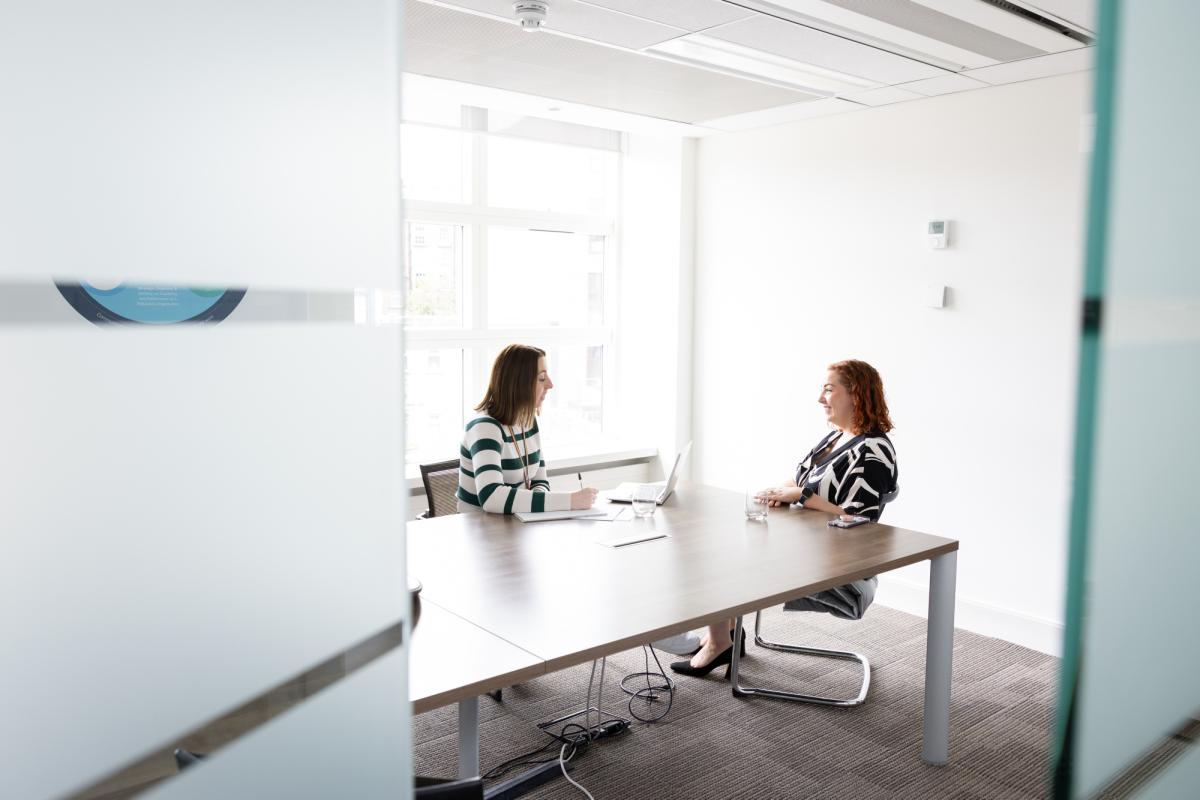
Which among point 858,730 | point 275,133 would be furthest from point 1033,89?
point 275,133

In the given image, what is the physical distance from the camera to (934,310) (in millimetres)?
4777

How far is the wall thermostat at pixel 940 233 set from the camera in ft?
15.3

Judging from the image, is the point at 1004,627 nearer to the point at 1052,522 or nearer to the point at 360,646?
the point at 1052,522

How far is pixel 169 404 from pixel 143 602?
0.14 metres

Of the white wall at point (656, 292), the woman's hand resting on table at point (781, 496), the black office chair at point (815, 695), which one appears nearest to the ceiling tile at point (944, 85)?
the white wall at point (656, 292)

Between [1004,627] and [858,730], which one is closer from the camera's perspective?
[858,730]

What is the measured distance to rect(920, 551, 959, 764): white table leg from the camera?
325cm

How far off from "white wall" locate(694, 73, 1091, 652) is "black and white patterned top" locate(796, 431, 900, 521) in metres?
1.14

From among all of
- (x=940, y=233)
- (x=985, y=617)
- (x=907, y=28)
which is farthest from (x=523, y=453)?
(x=985, y=617)

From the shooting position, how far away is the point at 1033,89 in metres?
4.30

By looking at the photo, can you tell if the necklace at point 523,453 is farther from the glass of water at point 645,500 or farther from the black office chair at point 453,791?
the black office chair at point 453,791

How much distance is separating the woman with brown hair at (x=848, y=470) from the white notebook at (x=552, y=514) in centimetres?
74

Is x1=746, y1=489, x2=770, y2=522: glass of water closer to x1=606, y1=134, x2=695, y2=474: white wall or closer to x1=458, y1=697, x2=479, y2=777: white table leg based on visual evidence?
x1=458, y1=697, x2=479, y2=777: white table leg

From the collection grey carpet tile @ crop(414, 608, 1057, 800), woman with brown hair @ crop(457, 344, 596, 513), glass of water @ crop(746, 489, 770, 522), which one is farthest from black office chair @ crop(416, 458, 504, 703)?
glass of water @ crop(746, 489, 770, 522)
